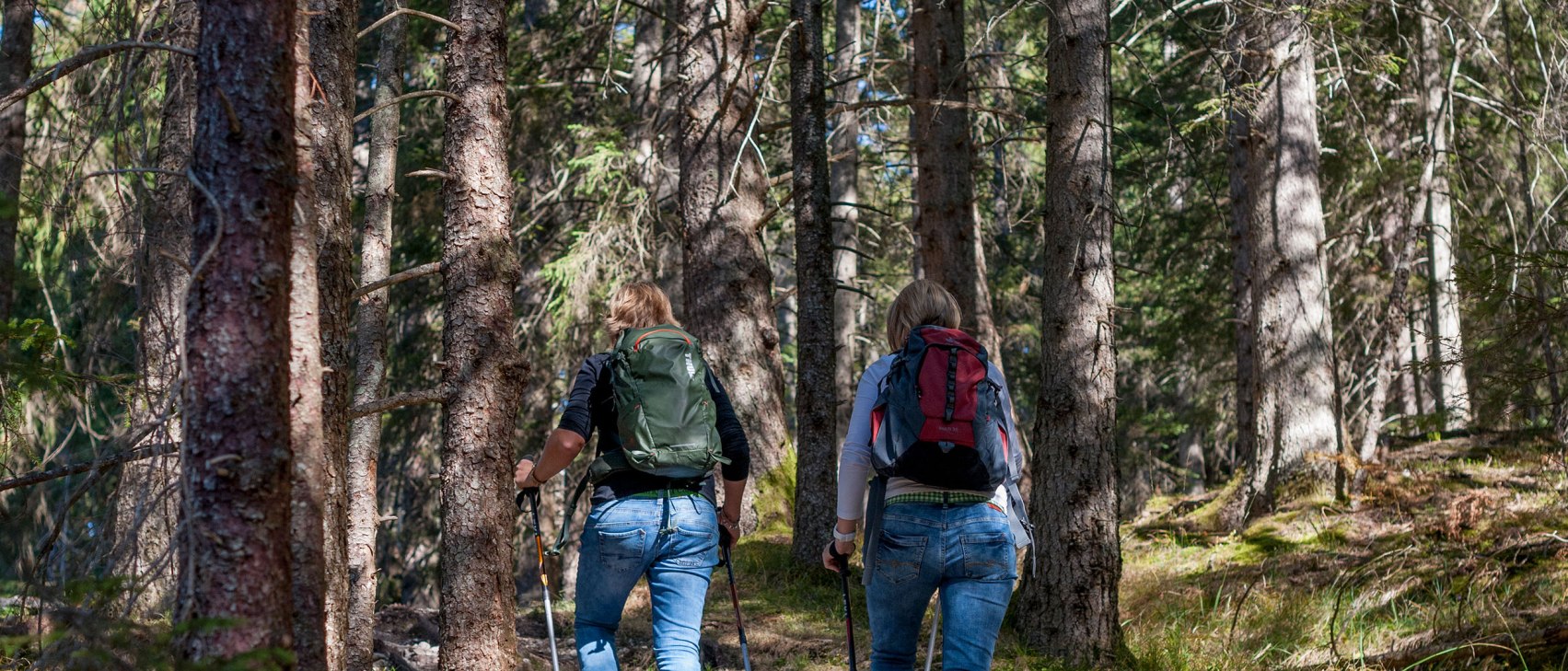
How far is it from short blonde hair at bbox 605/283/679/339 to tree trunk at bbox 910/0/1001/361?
234 inches

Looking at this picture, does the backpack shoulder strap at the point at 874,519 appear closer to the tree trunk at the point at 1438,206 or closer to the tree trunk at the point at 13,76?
the tree trunk at the point at 1438,206

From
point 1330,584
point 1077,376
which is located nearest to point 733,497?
point 1077,376

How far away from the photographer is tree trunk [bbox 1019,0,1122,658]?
6047 millimetres

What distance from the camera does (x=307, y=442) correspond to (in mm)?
3676

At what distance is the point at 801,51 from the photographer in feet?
25.3

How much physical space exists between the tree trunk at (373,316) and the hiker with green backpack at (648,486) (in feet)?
11.9

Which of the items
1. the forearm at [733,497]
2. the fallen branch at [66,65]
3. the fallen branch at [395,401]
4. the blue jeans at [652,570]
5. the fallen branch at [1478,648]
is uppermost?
the fallen branch at [66,65]

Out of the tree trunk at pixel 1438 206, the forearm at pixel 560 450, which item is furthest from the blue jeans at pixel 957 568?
the tree trunk at pixel 1438 206

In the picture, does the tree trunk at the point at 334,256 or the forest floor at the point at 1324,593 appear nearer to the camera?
the tree trunk at the point at 334,256

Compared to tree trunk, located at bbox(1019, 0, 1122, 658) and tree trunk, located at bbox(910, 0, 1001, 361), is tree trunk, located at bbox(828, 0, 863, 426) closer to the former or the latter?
tree trunk, located at bbox(910, 0, 1001, 361)

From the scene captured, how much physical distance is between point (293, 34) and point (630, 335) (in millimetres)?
1773

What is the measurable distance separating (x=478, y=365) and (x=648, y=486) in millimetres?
1653

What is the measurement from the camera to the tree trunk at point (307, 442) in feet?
11.9

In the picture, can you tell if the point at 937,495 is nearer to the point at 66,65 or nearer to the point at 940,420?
the point at 940,420
